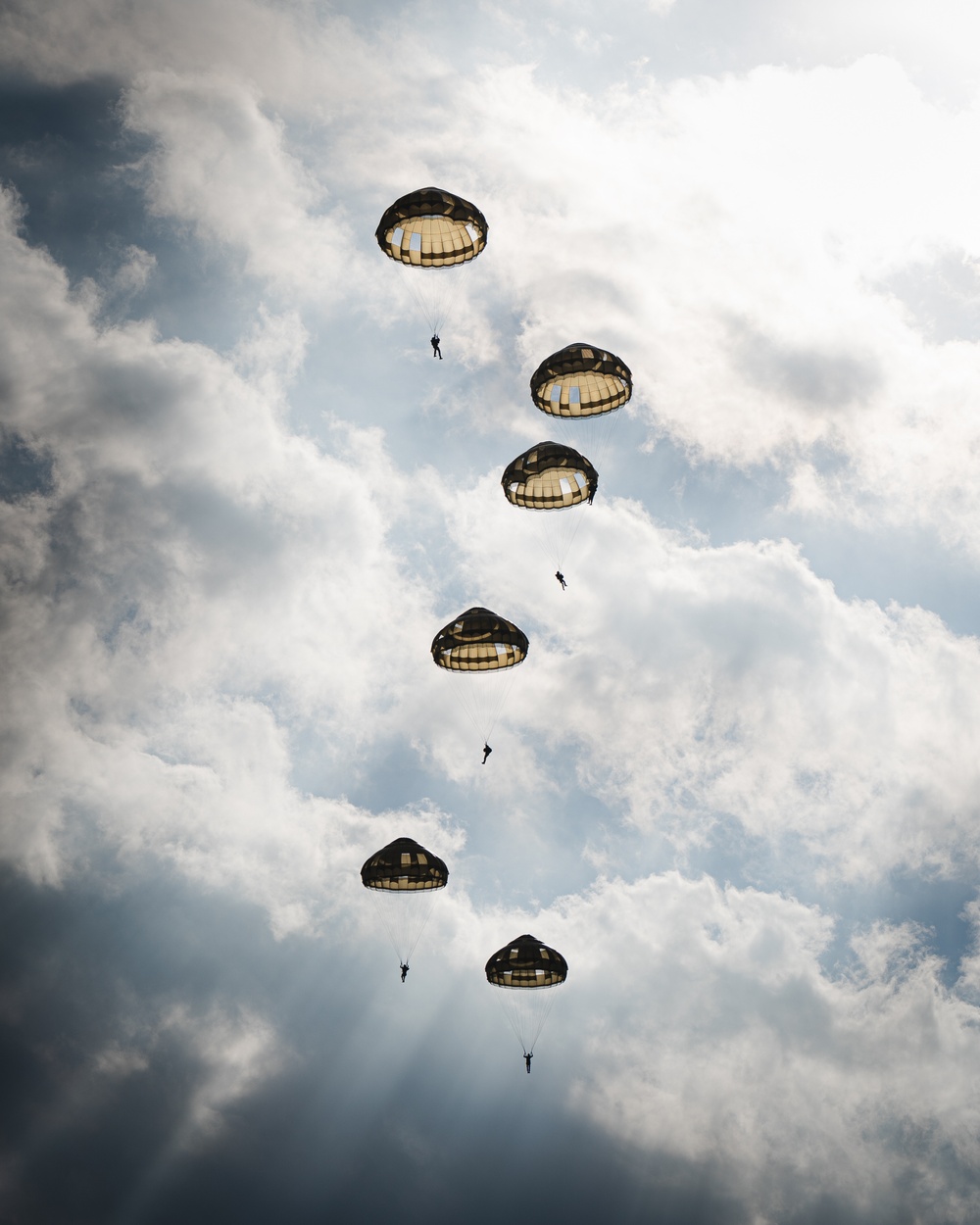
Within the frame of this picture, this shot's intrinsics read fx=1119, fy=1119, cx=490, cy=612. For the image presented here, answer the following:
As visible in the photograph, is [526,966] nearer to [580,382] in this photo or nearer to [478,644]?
[478,644]

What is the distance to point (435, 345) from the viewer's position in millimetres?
66500

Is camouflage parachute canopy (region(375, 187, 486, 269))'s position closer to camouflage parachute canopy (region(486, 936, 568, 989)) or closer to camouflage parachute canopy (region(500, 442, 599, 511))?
camouflage parachute canopy (region(500, 442, 599, 511))

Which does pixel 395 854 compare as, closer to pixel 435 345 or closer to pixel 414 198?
pixel 435 345

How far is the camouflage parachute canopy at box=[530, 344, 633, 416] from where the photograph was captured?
2484 inches

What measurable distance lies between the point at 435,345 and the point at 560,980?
38.9 metres

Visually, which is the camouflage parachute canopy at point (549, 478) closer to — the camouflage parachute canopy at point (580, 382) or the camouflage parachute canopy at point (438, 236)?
the camouflage parachute canopy at point (580, 382)

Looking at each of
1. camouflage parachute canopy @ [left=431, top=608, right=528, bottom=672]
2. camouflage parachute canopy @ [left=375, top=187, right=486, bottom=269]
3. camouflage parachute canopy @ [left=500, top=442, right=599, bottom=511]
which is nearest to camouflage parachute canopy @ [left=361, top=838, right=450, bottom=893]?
camouflage parachute canopy @ [left=431, top=608, right=528, bottom=672]

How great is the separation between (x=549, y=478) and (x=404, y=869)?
2524cm

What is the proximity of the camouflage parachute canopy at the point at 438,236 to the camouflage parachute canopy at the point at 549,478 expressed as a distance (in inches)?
487

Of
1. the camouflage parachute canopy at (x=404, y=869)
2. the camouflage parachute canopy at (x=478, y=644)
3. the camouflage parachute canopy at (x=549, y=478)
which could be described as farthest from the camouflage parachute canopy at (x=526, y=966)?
the camouflage parachute canopy at (x=549, y=478)

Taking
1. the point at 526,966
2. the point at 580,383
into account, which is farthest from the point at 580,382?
the point at 526,966

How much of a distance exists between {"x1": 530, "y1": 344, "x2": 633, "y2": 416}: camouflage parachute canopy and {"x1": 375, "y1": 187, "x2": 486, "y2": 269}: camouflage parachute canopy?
8485mm

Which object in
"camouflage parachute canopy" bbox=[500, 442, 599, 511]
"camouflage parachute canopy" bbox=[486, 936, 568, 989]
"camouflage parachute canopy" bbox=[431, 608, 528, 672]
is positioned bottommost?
"camouflage parachute canopy" bbox=[486, 936, 568, 989]

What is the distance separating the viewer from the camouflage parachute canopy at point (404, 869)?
66812 mm
